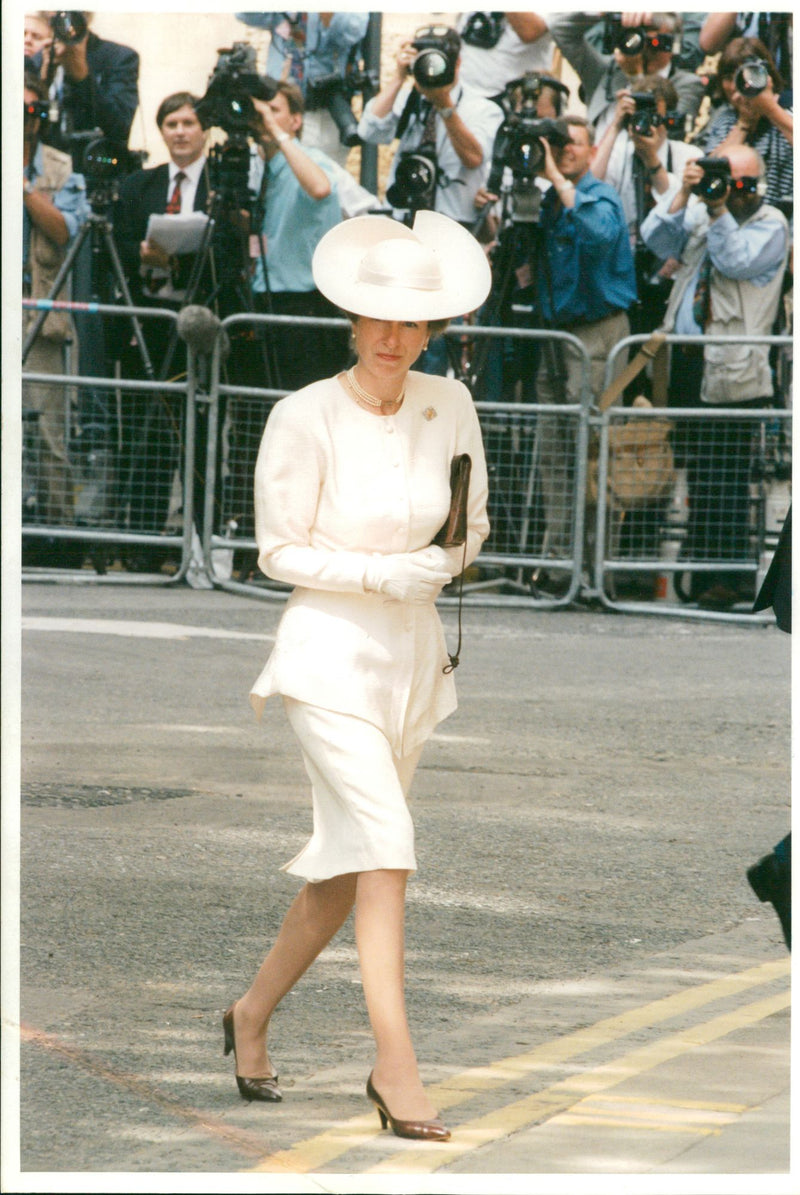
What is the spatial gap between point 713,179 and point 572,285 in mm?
1069

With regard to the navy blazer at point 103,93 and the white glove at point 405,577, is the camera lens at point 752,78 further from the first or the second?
the white glove at point 405,577

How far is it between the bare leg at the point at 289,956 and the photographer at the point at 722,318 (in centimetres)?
777

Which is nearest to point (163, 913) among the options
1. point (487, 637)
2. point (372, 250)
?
point (372, 250)

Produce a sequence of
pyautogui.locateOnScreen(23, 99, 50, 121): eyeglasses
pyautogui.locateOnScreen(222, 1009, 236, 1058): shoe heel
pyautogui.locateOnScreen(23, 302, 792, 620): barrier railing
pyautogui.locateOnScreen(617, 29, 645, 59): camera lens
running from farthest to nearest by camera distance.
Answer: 1. pyautogui.locateOnScreen(23, 99, 50, 121): eyeglasses
2. pyautogui.locateOnScreen(23, 302, 792, 620): barrier railing
3. pyautogui.locateOnScreen(617, 29, 645, 59): camera lens
4. pyautogui.locateOnScreen(222, 1009, 236, 1058): shoe heel

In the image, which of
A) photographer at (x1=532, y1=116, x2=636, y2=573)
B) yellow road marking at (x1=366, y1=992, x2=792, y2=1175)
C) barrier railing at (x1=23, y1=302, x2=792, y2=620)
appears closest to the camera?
yellow road marking at (x1=366, y1=992, x2=792, y2=1175)

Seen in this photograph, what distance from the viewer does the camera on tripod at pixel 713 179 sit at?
11430mm

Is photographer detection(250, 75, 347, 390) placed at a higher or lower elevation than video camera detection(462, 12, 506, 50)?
lower

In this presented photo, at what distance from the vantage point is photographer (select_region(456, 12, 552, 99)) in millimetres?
12180

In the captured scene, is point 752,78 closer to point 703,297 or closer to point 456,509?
point 703,297

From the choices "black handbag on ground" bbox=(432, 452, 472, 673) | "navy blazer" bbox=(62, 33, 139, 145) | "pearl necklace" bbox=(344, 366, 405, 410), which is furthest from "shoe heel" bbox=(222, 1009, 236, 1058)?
"navy blazer" bbox=(62, 33, 139, 145)

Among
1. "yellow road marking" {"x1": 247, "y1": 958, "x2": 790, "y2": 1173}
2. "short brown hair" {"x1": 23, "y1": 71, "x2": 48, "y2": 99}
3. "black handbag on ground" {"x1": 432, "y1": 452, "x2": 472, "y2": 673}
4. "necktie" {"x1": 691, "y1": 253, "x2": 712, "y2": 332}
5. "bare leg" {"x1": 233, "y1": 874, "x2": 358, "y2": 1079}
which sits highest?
"short brown hair" {"x1": 23, "y1": 71, "x2": 48, "y2": 99}

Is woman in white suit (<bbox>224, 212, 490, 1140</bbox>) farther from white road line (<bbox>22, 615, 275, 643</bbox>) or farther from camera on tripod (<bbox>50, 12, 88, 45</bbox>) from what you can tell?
camera on tripod (<bbox>50, 12, 88, 45</bbox>)

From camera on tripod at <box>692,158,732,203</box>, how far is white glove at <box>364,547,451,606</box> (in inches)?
296

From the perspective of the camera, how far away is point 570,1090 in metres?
4.62
